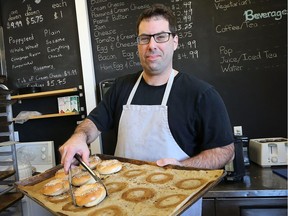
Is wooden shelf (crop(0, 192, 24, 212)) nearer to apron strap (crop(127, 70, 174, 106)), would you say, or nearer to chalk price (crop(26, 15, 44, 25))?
apron strap (crop(127, 70, 174, 106))

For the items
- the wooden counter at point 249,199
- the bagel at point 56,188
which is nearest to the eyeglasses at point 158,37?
the bagel at point 56,188

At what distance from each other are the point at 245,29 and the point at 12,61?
233 centimetres

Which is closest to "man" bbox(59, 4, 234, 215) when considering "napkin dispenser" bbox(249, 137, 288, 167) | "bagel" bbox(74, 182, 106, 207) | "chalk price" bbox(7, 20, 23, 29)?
"bagel" bbox(74, 182, 106, 207)

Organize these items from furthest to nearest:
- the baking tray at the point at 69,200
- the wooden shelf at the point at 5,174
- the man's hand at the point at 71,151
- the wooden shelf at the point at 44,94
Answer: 1. the wooden shelf at the point at 44,94
2. the wooden shelf at the point at 5,174
3. the man's hand at the point at 71,151
4. the baking tray at the point at 69,200

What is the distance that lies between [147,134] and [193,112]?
0.26 meters

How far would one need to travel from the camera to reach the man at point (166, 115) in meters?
1.15

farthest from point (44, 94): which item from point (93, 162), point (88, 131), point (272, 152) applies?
point (272, 152)

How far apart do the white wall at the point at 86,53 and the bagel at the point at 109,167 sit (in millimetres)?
1220

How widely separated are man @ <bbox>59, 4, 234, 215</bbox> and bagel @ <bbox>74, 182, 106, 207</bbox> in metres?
0.22

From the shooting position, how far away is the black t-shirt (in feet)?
3.77

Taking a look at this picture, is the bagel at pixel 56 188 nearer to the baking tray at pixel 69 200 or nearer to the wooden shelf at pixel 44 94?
the baking tray at pixel 69 200

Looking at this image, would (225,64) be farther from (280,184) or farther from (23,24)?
(23,24)

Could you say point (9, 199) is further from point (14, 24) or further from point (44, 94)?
point (14, 24)

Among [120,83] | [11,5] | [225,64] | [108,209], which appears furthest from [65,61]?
[108,209]
